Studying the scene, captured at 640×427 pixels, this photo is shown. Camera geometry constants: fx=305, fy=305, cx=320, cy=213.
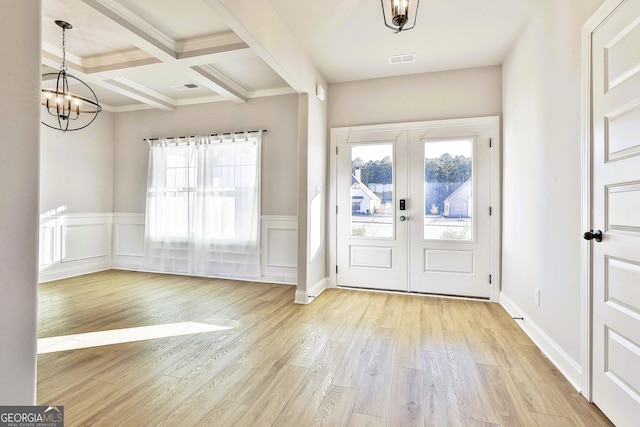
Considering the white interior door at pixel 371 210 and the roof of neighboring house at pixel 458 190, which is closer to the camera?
the roof of neighboring house at pixel 458 190

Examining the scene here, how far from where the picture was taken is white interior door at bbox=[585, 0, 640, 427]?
4.76 ft

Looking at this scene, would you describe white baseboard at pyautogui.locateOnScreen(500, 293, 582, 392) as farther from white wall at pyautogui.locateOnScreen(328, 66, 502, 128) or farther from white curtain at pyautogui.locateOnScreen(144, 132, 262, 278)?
white curtain at pyautogui.locateOnScreen(144, 132, 262, 278)

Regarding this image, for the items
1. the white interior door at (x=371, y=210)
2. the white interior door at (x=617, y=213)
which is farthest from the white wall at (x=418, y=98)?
the white interior door at (x=617, y=213)

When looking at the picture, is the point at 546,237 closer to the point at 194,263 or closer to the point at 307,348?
the point at 307,348

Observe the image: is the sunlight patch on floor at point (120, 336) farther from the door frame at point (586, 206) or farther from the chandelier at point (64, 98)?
the door frame at point (586, 206)

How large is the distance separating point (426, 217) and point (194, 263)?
11.7ft

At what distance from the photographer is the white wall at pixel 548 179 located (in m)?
2.00

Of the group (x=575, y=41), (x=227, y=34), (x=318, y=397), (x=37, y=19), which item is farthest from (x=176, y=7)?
(x=318, y=397)

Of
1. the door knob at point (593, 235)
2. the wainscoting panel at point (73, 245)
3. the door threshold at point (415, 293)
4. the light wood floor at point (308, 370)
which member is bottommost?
the light wood floor at point (308, 370)

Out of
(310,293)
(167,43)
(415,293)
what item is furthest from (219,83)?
(415,293)

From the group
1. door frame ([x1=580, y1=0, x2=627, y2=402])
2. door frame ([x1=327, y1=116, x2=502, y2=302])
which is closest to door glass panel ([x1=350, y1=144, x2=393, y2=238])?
door frame ([x1=327, y1=116, x2=502, y2=302])

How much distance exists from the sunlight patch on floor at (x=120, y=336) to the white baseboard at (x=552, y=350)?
263cm

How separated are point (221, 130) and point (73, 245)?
9.83ft

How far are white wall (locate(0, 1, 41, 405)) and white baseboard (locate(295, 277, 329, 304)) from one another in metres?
2.67
